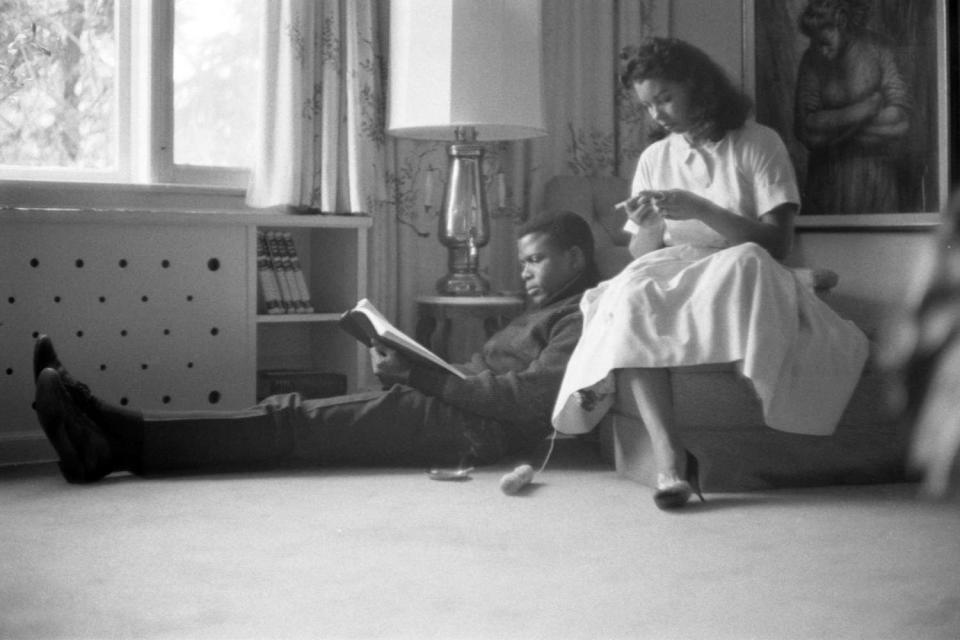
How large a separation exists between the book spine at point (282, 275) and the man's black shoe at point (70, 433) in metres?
0.93

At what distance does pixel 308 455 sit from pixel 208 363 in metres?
0.61

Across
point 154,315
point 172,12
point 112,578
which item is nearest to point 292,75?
point 172,12

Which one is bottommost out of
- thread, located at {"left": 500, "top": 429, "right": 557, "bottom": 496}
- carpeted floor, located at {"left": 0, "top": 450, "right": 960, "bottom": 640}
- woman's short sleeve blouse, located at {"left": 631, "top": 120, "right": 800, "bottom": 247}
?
carpeted floor, located at {"left": 0, "top": 450, "right": 960, "bottom": 640}

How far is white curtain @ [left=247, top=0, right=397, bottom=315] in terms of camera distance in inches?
139

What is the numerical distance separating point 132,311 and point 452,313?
932mm

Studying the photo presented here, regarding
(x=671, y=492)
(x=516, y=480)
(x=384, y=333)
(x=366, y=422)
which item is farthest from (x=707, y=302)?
(x=366, y=422)

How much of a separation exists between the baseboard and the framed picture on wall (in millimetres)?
2322

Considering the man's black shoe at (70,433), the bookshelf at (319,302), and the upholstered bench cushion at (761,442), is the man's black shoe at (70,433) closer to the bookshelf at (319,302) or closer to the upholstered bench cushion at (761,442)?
the bookshelf at (319,302)

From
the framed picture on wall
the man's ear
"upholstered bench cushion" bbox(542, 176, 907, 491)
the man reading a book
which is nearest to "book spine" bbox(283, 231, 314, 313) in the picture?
the man reading a book

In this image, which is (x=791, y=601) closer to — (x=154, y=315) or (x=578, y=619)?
(x=578, y=619)

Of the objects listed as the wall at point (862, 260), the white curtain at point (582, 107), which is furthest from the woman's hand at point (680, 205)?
the white curtain at point (582, 107)

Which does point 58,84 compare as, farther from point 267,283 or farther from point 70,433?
point 70,433

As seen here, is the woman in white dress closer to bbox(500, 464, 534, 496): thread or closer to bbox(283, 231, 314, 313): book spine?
bbox(500, 464, 534, 496): thread

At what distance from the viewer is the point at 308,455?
2795mm
